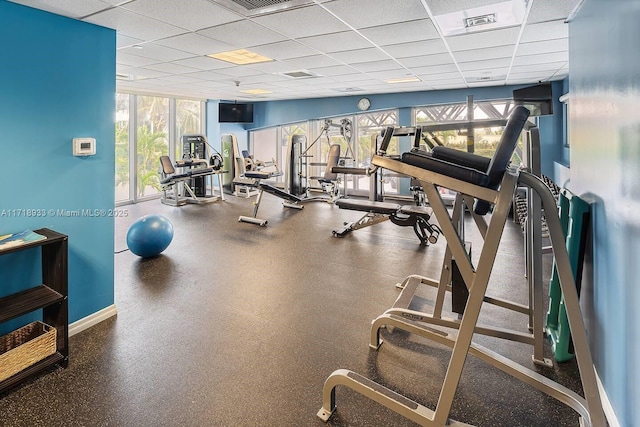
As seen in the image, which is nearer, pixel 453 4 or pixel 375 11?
pixel 453 4

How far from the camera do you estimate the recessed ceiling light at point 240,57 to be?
13.6 feet

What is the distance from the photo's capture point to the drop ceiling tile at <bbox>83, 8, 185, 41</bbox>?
249 centimetres

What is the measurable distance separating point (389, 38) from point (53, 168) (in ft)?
9.63

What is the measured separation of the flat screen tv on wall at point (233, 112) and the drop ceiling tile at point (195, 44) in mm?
5127

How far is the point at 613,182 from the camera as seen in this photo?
1.69m

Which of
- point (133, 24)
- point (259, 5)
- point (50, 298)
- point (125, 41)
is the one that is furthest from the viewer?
point (125, 41)

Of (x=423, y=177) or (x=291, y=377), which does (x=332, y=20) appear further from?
(x=291, y=377)

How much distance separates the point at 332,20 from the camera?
294 centimetres

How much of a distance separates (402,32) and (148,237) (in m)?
3.32

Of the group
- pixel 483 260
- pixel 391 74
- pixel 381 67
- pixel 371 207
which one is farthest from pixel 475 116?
pixel 483 260

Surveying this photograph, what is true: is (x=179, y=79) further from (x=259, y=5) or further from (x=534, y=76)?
(x=534, y=76)

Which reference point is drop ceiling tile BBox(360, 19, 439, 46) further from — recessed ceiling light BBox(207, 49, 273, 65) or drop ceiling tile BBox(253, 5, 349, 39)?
recessed ceiling light BBox(207, 49, 273, 65)

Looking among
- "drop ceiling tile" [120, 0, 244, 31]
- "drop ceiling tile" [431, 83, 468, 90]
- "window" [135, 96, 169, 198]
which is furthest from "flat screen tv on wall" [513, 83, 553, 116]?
"window" [135, 96, 169, 198]

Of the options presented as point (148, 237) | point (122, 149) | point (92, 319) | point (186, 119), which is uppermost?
point (186, 119)
